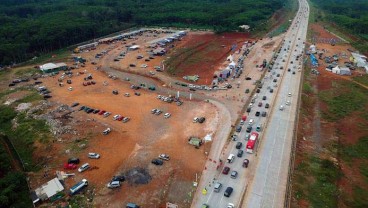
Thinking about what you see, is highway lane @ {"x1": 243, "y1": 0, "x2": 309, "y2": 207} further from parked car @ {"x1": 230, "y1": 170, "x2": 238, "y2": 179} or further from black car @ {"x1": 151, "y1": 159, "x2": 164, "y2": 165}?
black car @ {"x1": 151, "y1": 159, "x2": 164, "y2": 165}

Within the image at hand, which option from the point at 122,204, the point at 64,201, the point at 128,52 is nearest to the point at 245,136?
the point at 122,204

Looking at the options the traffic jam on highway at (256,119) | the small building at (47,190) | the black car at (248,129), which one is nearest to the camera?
the traffic jam on highway at (256,119)

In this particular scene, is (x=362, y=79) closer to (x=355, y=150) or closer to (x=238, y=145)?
(x=355, y=150)

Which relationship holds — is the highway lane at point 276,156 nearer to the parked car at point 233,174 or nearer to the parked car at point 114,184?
the parked car at point 233,174

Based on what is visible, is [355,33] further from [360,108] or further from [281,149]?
[281,149]

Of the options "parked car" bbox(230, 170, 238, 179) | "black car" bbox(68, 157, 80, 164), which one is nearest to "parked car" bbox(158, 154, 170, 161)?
"parked car" bbox(230, 170, 238, 179)

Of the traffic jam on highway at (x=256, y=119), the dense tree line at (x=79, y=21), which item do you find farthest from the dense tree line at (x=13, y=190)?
the dense tree line at (x=79, y=21)
